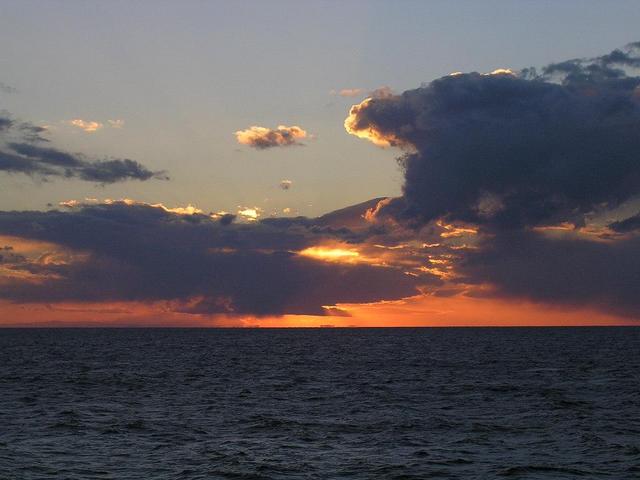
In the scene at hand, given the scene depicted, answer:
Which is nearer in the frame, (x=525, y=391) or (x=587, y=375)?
(x=525, y=391)

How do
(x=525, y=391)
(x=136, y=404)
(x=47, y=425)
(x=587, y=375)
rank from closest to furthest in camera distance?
(x=47, y=425), (x=136, y=404), (x=525, y=391), (x=587, y=375)

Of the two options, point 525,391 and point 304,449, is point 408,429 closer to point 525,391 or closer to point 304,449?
point 304,449

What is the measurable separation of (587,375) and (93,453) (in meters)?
60.0

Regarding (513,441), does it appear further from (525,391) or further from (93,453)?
(525,391)

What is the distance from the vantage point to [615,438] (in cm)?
3806

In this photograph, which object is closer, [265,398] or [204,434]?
[204,434]

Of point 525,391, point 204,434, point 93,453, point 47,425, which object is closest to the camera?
point 93,453

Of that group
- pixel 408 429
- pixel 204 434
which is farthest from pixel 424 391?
pixel 204 434

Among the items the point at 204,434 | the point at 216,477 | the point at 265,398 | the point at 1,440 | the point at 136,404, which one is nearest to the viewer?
the point at 216,477

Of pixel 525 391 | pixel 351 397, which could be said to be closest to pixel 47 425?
pixel 351 397

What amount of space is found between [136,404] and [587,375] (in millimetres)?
49245

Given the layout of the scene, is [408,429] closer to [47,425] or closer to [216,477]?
[216,477]

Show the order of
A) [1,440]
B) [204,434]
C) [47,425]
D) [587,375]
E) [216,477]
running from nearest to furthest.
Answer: [216,477] → [1,440] → [204,434] → [47,425] → [587,375]

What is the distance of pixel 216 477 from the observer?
96.4 feet
